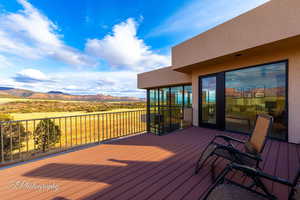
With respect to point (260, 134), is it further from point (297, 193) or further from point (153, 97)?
point (153, 97)

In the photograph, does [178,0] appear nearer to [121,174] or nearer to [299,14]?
[299,14]

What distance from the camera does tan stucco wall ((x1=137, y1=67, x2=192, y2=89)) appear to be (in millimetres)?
6124

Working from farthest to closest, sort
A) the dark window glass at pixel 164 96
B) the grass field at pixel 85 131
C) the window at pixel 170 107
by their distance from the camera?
the dark window glass at pixel 164 96, the window at pixel 170 107, the grass field at pixel 85 131

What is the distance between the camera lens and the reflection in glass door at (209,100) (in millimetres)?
4516

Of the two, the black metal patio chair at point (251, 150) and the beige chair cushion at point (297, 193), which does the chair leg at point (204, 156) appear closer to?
the black metal patio chair at point (251, 150)

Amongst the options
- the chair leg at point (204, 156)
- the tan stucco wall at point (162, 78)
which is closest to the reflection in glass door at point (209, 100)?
the tan stucco wall at point (162, 78)

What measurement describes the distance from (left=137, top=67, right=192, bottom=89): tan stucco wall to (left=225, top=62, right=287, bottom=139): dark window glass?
6.95 ft

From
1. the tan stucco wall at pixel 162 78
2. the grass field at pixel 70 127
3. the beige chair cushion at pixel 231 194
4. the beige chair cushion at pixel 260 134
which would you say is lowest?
the grass field at pixel 70 127

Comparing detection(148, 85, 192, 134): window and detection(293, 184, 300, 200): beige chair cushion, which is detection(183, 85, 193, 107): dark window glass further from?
detection(293, 184, 300, 200): beige chair cushion

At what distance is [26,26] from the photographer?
20.0 ft

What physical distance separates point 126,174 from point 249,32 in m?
4.20

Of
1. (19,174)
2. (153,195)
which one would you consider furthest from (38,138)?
(153,195)

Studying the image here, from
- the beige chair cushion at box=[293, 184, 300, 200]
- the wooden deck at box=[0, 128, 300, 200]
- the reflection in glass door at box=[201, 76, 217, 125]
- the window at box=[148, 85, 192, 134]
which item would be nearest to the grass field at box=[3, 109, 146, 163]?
the wooden deck at box=[0, 128, 300, 200]

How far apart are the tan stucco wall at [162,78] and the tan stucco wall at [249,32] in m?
1.70
